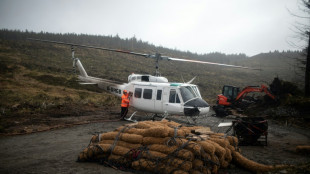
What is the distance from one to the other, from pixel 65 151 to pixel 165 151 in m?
3.53

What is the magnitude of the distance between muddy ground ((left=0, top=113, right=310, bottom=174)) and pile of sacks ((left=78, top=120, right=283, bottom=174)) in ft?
0.97

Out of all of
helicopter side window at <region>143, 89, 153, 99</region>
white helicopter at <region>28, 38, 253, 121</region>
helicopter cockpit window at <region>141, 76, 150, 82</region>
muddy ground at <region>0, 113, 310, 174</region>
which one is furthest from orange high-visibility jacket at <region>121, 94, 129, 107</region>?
muddy ground at <region>0, 113, 310, 174</region>

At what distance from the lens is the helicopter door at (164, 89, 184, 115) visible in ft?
33.7

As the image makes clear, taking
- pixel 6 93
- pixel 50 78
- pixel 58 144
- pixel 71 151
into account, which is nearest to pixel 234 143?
pixel 71 151

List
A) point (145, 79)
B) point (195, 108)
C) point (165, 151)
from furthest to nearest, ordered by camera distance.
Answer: point (145, 79), point (195, 108), point (165, 151)

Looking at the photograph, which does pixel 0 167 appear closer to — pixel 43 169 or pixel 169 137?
pixel 43 169

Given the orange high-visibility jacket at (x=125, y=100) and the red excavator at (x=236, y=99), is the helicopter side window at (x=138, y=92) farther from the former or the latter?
the red excavator at (x=236, y=99)

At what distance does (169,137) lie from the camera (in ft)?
17.1

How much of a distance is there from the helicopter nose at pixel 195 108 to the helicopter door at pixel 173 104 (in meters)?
0.34

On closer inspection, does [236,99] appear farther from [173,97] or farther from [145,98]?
[145,98]

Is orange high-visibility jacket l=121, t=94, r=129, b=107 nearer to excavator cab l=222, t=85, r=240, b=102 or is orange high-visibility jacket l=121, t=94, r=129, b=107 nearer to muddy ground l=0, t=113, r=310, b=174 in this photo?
muddy ground l=0, t=113, r=310, b=174

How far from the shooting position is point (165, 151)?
→ 4891 millimetres

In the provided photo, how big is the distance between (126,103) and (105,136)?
6.11 m

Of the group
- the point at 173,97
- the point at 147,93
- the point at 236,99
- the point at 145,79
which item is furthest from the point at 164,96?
the point at 236,99
